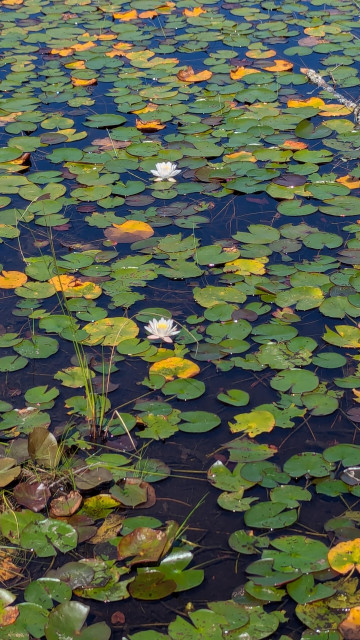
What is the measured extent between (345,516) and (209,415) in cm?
59

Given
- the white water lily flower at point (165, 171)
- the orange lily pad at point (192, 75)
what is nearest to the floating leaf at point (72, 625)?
the white water lily flower at point (165, 171)

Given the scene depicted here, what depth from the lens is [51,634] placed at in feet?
6.30

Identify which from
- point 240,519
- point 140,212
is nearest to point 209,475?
point 240,519

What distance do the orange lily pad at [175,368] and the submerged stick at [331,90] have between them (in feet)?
7.59

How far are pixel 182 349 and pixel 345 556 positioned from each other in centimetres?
108

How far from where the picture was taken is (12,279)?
3.33 m

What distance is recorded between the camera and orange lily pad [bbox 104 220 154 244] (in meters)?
3.55

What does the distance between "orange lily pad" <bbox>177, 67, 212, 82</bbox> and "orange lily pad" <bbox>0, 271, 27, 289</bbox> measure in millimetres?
2317

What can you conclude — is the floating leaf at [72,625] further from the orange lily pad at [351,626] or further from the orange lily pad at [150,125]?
the orange lily pad at [150,125]

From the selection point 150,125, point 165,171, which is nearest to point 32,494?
point 165,171

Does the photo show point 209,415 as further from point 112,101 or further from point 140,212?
point 112,101

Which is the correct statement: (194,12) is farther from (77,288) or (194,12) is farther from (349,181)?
(77,288)

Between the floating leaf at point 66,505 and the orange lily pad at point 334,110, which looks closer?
the floating leaf at point 66,505

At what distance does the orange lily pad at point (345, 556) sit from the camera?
6.69 ft
